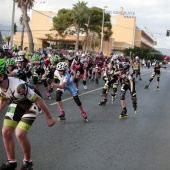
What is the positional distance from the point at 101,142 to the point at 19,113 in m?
2.87

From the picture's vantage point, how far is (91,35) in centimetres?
8444

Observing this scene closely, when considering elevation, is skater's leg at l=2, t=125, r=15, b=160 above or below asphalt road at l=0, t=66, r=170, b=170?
above

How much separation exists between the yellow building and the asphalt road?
58406 mm

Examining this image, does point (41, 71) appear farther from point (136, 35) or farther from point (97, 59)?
point (136, 35)

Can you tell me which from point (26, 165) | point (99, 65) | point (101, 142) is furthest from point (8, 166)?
point (99, 65)

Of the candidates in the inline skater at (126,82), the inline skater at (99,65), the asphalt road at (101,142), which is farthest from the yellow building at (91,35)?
the asphalt road at (101,142)

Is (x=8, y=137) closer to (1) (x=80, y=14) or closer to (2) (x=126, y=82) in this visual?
(2) (x=126, y=82)

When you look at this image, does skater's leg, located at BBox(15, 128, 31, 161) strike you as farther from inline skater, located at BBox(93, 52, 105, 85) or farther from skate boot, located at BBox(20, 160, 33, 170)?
inline skater, located at BBox(93, 52, 105, 85)

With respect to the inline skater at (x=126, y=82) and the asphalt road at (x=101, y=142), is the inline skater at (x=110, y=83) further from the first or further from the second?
the inline skater at (x=126, y=82)

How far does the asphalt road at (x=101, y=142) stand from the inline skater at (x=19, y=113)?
557 mm

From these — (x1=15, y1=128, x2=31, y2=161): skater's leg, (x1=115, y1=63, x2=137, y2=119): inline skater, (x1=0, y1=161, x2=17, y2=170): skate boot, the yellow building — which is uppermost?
the yellow building

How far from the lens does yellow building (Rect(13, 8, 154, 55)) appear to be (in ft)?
281

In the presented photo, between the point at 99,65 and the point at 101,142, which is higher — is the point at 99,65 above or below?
above

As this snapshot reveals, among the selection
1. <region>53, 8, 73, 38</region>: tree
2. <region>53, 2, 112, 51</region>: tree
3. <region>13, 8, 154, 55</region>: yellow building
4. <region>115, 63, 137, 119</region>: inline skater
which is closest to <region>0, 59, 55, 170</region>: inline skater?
<region>115, 63, 137, 119</region>: inline skater
